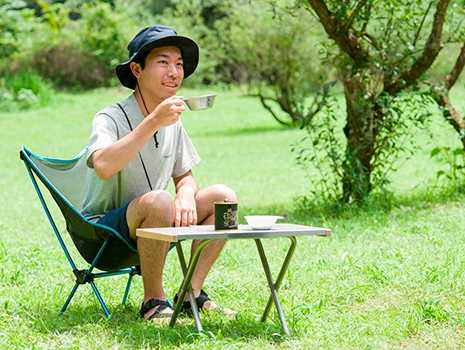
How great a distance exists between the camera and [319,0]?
4895 millimetres

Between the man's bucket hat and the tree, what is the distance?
2.37m

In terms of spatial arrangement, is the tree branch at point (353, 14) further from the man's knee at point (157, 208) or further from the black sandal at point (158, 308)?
the black sandal at point (158, 308)

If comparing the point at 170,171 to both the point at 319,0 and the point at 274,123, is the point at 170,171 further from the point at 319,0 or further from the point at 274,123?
the point at 274,123

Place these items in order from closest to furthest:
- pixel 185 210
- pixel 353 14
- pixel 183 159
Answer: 1. pixel 185 210
2. pixel 183 159
3. pixel 353 14

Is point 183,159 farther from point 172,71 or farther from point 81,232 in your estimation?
point 81,232

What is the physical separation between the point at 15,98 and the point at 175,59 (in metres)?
17.3

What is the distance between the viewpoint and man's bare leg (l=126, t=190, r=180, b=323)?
2467 millimetres

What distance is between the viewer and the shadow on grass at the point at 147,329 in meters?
2.40

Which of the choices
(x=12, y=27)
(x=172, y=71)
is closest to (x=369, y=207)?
(x=172, y=71)

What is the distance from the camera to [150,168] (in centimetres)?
280

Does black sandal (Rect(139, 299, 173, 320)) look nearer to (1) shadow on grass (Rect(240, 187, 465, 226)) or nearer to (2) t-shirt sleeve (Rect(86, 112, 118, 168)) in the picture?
(2) t-shirt sleeve (Rect(86, 112, 118, 168))

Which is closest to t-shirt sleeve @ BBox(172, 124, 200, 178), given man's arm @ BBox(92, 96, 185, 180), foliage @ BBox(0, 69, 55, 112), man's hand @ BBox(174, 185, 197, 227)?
man's hand @ BBox(174, 185, 197, 227)

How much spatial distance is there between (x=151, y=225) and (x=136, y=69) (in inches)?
33.4

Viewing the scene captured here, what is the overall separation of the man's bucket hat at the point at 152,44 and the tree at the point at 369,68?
2374mm
